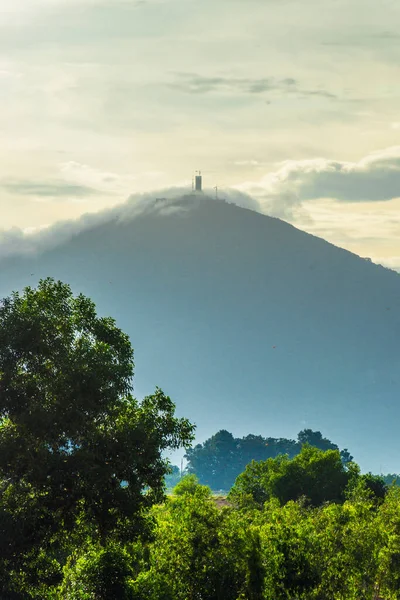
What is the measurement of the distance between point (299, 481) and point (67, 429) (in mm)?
70963

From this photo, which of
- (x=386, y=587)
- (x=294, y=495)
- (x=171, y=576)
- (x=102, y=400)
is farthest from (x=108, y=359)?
A: (x=294, y=495)

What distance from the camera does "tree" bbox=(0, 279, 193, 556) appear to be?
30.7m

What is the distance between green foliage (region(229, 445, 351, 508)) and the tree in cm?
6395

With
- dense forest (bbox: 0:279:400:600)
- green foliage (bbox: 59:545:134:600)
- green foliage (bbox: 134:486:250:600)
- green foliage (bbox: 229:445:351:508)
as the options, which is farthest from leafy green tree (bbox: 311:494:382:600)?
green foliage (bbox: 229:445:351:508)

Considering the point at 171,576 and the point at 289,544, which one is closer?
the point at 171,576

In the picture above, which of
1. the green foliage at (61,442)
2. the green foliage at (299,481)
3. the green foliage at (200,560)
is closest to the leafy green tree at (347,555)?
the green foliage at (200,560)

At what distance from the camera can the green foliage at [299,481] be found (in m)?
97.6

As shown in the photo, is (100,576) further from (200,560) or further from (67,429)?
(67,429)

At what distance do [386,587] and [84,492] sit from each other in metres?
24.6

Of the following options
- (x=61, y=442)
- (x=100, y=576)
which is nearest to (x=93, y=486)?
(x=61, y=442)

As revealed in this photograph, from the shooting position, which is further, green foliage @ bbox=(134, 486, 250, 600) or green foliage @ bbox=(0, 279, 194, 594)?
green foliage @ bbox=(134, 486, 250, 600)

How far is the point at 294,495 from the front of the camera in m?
98.3

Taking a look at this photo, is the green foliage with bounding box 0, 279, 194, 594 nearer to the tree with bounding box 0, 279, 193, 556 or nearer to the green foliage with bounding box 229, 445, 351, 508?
the tree with bounding box 0, 279, 193, 556

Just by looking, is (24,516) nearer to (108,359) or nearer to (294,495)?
(108,359)
